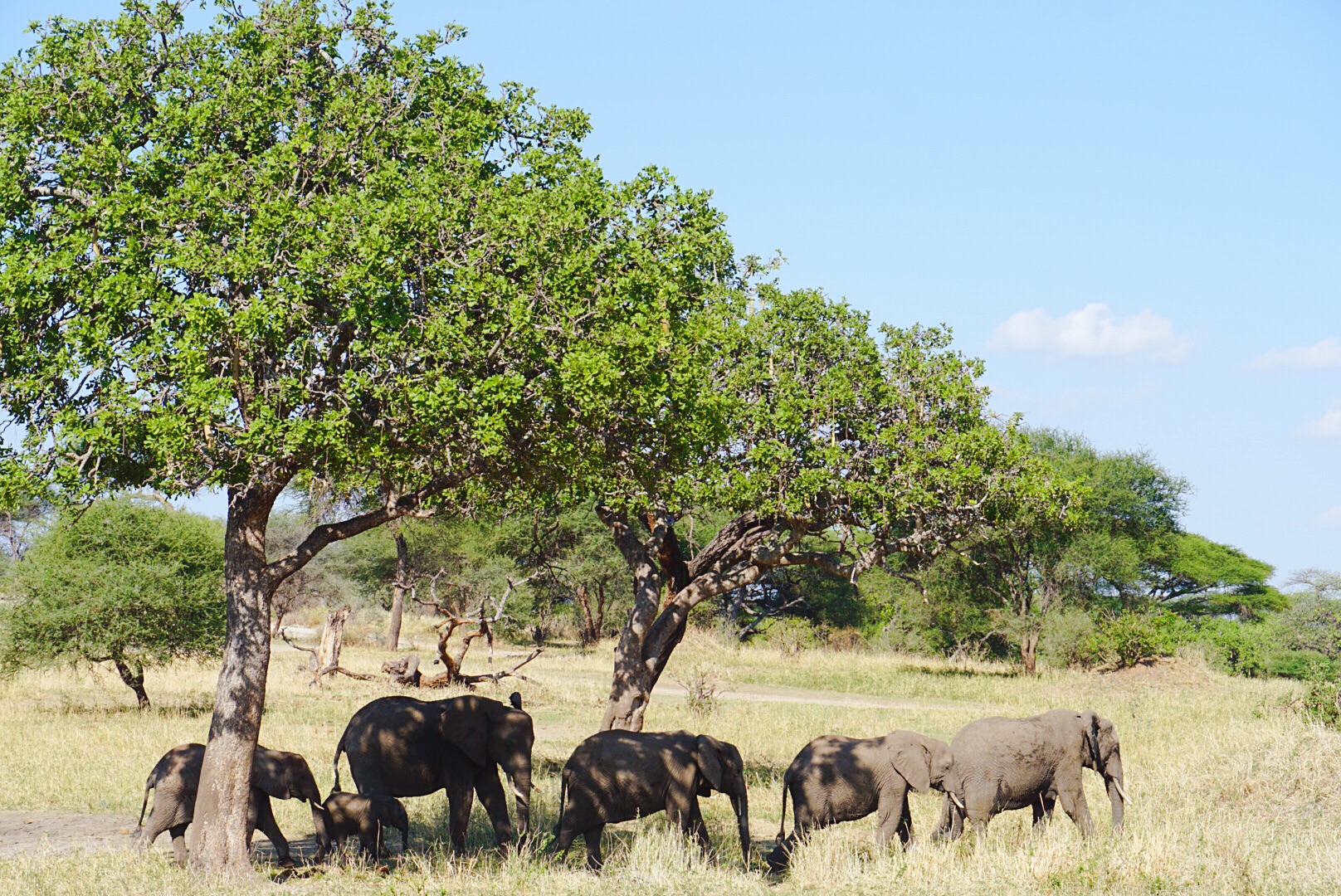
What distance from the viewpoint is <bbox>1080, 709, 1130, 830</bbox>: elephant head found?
14.4m

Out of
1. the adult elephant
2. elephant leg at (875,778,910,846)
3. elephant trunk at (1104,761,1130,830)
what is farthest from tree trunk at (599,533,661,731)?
elephant trunk at (1104,761,1130,830)

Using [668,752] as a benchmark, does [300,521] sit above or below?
above

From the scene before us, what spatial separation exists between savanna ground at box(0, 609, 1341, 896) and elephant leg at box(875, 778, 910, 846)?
0.76ft

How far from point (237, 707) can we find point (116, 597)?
1585 cm

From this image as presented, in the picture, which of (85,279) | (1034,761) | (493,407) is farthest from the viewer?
(1034,761)

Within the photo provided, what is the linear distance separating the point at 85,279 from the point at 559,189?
4747mm

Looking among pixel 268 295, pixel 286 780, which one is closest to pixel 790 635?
pixel 286 780

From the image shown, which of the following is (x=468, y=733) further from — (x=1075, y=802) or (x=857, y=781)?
(x=1075, y=802)

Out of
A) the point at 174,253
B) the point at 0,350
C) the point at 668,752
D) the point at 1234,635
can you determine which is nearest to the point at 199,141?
the point at 174,253

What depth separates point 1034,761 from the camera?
45.4 feet

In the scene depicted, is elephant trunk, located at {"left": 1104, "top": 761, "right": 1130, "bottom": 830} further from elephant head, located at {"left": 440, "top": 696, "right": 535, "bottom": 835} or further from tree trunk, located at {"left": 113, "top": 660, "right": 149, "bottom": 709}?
tree trunk, located at {"left": 113, "top": 660, "right": 149, "bottom": 709}

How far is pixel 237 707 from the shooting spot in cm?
1170

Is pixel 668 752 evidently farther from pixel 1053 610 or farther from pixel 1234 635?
pixel 1234 635

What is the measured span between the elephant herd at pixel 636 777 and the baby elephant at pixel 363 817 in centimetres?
1
